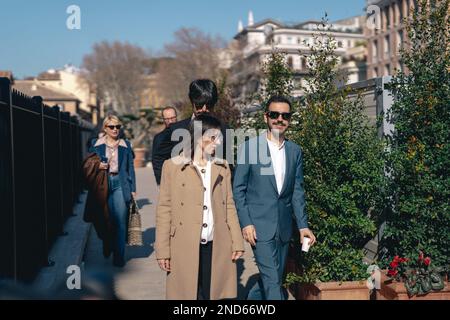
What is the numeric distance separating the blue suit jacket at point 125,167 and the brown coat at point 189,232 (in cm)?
356

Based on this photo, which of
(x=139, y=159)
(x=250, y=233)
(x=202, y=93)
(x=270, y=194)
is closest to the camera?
(x=250, y=233)

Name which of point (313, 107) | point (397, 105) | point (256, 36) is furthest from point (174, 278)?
point (256, 36)

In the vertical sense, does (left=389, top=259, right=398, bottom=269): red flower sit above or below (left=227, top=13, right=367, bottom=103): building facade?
below

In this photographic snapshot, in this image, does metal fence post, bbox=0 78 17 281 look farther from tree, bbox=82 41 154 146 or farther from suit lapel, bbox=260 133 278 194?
tree, bbox=82 41 154 146

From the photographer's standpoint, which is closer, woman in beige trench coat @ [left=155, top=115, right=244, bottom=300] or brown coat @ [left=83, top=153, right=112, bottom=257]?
woman in beige trench coat @ [left=155, top=115, right=244, bottom=300]

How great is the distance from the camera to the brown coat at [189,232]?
4230 millimetres

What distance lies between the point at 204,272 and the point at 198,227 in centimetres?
34

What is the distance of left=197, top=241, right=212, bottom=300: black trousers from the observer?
4316mm

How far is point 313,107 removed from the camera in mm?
5906

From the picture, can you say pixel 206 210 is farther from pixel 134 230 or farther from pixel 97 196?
pixel 97 196

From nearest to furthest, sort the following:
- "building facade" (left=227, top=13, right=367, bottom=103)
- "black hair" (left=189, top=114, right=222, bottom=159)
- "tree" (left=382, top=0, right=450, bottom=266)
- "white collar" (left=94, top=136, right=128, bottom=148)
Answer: "black hair" (left=189, top=114, right=222, bottom=159) < "tree" (left=382, top=0, right=450, bottom=266) < "white collar" (left=94, top=136, right=128, bottom=148) < "building facade" (left=227, top=13, right=367, bottom=103)

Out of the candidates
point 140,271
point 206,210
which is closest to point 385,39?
point 140,271

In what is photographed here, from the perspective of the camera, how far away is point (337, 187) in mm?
5719

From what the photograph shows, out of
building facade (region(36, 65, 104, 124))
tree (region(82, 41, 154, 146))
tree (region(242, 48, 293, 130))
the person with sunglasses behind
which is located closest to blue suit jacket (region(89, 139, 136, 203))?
the person with sunglasses behind
